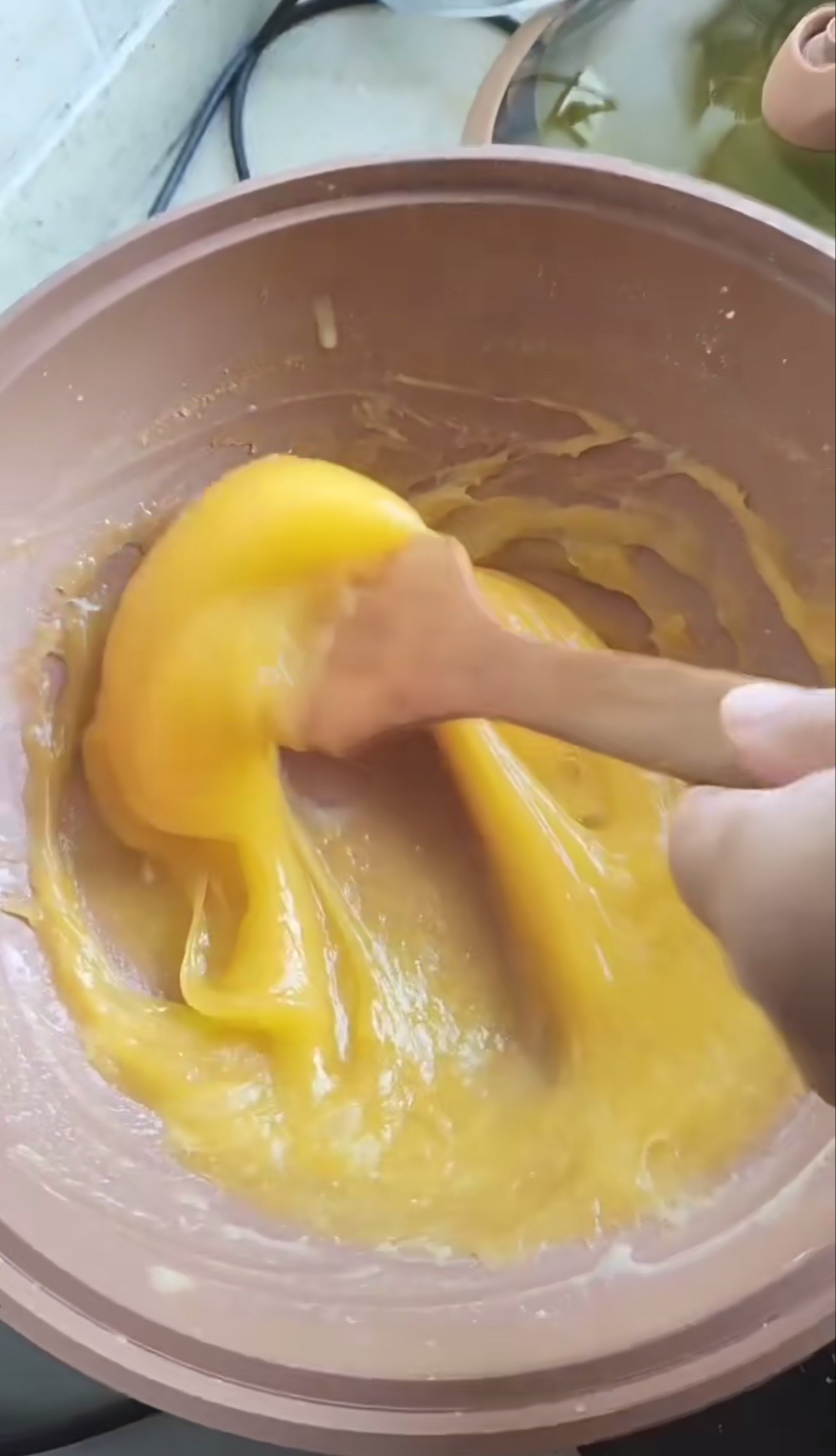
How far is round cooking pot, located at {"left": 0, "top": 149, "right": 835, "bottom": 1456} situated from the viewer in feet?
1.59

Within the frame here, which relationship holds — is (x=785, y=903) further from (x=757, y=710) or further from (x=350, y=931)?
(x=350, y=931)

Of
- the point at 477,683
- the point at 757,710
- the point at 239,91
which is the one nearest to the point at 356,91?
the point at 239,91

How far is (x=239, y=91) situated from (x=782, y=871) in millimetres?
736

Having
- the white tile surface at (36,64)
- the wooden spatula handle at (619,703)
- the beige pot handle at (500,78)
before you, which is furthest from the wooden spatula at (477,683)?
the white tile surface at (36,64)

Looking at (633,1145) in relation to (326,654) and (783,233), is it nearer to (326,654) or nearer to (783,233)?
(326,654)

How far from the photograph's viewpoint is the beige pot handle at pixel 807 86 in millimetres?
603

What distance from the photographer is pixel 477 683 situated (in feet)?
2.09

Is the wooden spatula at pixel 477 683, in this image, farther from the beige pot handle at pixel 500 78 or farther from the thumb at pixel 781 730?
the beige pot handle at pixel 500 78

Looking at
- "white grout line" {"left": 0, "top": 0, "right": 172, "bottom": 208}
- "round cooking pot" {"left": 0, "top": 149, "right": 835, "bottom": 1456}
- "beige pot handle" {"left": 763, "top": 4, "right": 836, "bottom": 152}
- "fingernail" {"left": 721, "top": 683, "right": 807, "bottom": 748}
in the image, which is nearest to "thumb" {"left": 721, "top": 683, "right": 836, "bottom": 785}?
"fingernail" {"left": 721, "top": 683, "right": 807, "bottom": 748}

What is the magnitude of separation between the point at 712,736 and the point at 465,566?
0.58 feet

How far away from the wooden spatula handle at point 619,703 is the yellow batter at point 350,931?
0.10m

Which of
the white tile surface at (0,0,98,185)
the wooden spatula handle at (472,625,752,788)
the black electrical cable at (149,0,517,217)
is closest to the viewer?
the wooden spatula handle at (472,625,752,788)

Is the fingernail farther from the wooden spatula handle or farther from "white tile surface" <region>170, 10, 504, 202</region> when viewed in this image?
"white tile surface" <region>170, 10, 504, 202</region>

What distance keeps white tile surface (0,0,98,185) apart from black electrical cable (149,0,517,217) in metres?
0.10
